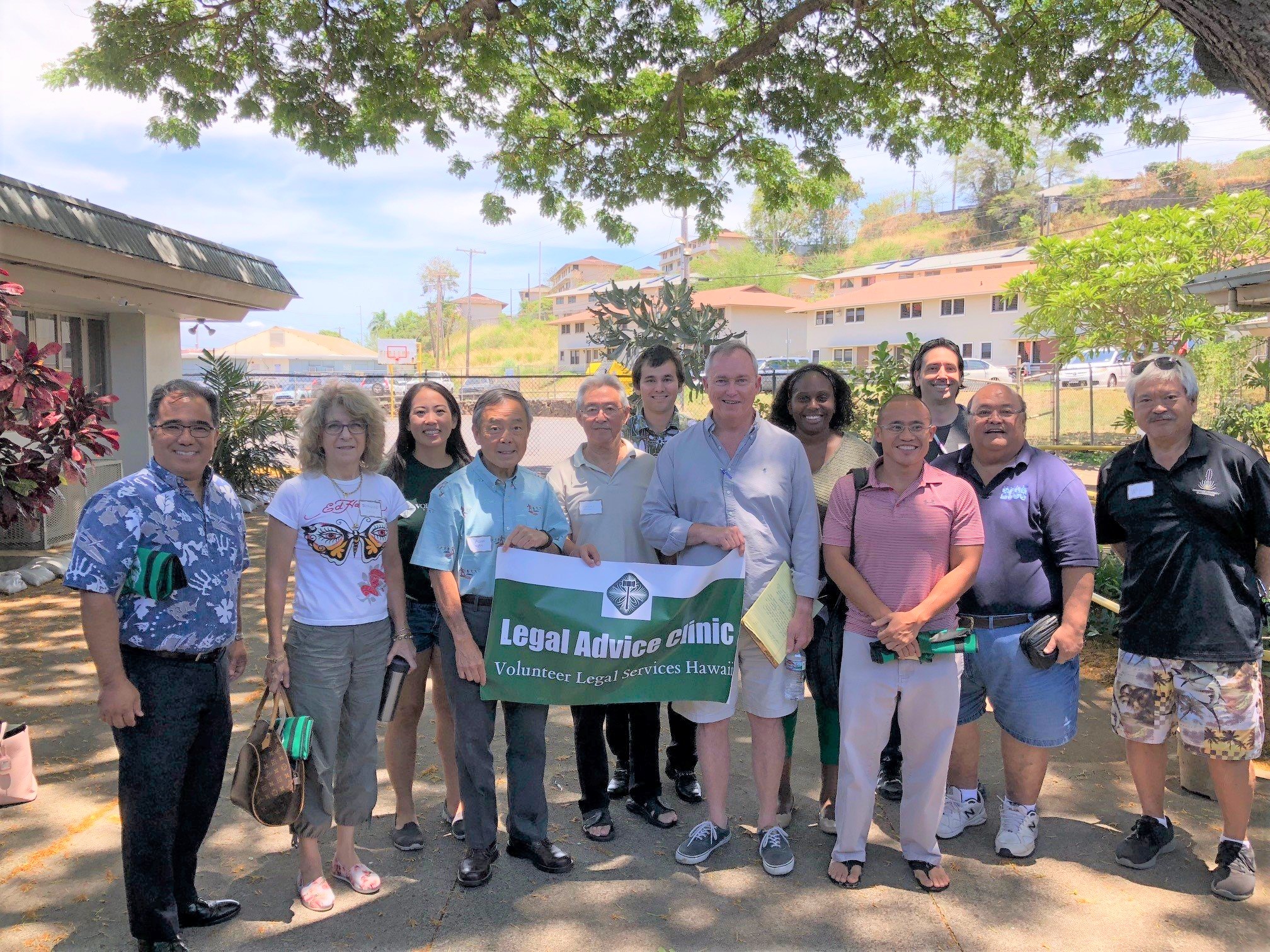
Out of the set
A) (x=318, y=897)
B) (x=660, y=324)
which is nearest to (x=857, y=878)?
(x=318, y=897)

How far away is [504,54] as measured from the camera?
971cm

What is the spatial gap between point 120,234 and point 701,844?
28.5 feet

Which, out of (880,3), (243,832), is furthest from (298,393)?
(243,832)

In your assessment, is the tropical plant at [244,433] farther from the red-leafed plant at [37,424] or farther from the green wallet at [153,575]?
the green wallet at [153,575]

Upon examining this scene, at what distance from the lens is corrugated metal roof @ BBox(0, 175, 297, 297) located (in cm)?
756

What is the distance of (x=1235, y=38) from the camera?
13.5ft

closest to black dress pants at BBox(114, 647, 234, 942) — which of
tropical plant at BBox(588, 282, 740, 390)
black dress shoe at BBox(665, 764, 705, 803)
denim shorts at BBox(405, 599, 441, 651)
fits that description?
denim shorts at BBox(405, 599, 441, 651)

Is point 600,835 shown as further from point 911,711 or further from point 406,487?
point 406,487

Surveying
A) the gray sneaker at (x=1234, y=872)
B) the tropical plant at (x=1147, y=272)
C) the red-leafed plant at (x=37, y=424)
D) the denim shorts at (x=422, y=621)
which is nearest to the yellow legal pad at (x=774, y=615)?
the denim shorts at (x=422, y=621)

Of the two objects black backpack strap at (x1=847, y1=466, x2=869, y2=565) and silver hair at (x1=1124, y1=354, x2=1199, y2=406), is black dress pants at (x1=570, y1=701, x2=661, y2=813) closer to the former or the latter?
black backpack strap at (x1=847, y1=466, x2=869, y2=565)

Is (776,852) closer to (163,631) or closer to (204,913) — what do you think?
(204,913)

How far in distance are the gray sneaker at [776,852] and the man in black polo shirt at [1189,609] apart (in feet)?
4.60

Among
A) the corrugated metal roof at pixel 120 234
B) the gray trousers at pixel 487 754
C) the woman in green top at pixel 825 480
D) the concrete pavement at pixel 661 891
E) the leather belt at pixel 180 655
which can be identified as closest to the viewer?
the leather belt at pixel 180 655

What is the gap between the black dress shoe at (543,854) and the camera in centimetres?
365
